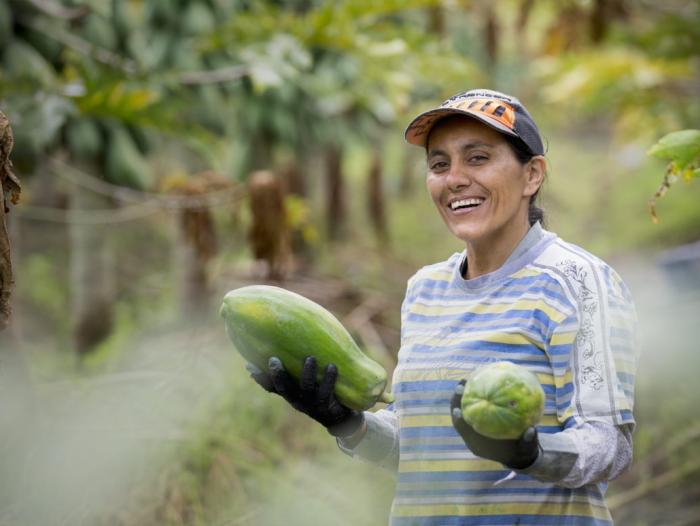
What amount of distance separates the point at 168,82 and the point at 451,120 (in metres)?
3.96

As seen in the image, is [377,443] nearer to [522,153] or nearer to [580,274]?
[580,274]

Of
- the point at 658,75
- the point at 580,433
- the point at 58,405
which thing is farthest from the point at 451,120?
the point at 658,75

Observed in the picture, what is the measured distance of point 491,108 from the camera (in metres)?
1.81

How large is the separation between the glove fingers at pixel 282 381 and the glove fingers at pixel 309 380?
2cm

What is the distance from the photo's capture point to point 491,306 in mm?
1791

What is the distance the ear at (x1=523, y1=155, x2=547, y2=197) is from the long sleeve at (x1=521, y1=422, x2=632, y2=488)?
0.56m

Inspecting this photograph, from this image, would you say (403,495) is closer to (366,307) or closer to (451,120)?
(451,120)

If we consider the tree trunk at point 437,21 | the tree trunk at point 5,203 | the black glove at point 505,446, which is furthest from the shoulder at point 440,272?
the tree trunk at point 437,21

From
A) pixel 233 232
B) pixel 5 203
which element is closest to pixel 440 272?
pixel 5 203

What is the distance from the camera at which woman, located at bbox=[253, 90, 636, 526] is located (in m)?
1.63

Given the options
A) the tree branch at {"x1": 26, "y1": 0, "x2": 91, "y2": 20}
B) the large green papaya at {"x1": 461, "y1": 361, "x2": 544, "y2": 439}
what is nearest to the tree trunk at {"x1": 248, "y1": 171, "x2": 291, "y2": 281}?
the tree branch at {"x1": 26, "y1": 0, "x2": 91, "y2": 20}

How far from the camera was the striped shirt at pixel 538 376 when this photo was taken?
163 centimetres

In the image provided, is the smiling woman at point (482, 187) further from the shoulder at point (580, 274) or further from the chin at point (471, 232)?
the shoulder at point (580, 274)

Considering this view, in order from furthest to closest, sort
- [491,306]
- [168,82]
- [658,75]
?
[658,75]
[168,82]
[491,306]
